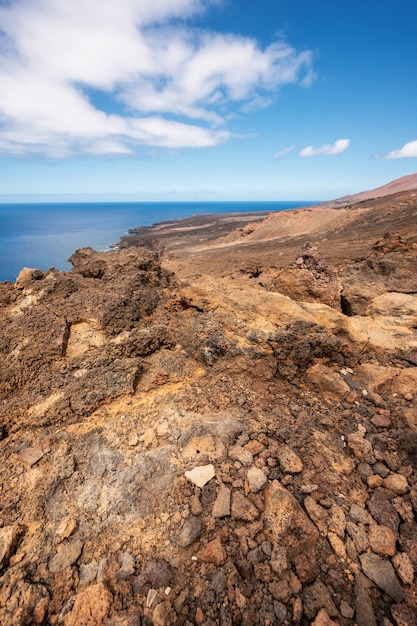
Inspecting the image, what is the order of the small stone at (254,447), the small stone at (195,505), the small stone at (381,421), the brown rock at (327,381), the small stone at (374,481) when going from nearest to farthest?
the small stone at (195,505)
the small stone at (374,481)
the small stone at (254,447)
the small stone at (381,421)
the brown rock at (327,381)

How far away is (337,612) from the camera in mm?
2439

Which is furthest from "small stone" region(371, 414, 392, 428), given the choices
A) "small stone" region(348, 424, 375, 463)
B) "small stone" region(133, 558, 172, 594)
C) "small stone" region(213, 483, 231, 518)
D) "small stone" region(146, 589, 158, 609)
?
"small stone" region(146, 589, 158, 609)

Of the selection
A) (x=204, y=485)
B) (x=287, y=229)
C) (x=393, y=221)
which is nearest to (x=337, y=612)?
(x=204, y=485)

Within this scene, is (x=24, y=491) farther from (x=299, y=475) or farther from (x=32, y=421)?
(x=299, y=475)

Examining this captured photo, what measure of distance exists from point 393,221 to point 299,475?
2895 centimetres

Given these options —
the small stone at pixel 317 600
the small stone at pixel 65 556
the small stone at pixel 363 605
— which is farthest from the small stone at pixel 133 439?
the small stone at pixel 363 605

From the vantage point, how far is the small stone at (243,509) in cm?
301

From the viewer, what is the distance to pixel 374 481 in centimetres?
343

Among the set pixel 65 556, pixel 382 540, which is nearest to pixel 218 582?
pixel 65 556

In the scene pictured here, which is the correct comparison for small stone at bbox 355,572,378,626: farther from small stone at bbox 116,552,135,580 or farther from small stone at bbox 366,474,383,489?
small stone at bbox 116,552,135,580

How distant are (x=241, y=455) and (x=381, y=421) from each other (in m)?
2.12

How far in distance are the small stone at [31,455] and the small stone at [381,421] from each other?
4.39m

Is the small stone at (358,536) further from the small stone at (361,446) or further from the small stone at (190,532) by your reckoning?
the small stone at (190,532)

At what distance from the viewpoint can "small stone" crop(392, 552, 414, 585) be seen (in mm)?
2627
